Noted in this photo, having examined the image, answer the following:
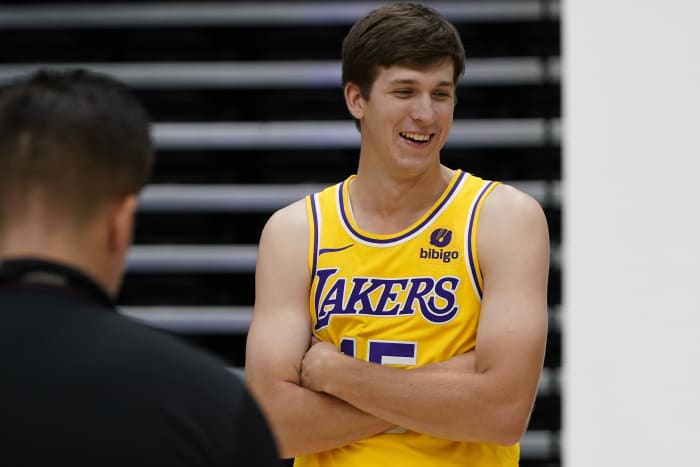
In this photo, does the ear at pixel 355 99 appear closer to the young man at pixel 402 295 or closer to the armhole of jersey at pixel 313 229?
the young man at pixel 402 295

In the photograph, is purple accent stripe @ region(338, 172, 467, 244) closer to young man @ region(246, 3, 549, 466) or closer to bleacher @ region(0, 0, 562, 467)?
young man @ region(246, 3, 549, 466)

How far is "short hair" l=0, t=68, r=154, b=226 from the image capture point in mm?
1409

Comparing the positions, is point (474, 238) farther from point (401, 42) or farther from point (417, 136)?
point (401, 42)

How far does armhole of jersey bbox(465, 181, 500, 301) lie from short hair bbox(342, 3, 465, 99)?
32 centimetres

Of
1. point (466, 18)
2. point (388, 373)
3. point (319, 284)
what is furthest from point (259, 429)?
point (466, 18)

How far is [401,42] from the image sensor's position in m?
2.70

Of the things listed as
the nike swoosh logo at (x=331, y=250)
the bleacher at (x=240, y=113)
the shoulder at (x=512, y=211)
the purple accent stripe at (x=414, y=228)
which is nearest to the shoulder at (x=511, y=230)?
the shoulder at (x=512, y=211)

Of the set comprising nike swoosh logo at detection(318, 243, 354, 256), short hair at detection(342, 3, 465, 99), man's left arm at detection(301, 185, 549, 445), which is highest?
short hair at detection(342, 3, 465, 99)

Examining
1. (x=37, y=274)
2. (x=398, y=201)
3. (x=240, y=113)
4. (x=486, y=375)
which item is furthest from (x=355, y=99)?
(x=240, y=113)

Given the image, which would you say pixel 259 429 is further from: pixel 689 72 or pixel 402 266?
pixel 689 72

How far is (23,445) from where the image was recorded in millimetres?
1286

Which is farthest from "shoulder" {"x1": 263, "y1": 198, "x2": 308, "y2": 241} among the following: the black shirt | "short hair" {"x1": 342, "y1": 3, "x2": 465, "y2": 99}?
the black shirt

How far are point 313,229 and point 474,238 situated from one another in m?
0.44

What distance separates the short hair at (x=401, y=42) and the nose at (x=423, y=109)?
0.08 m
